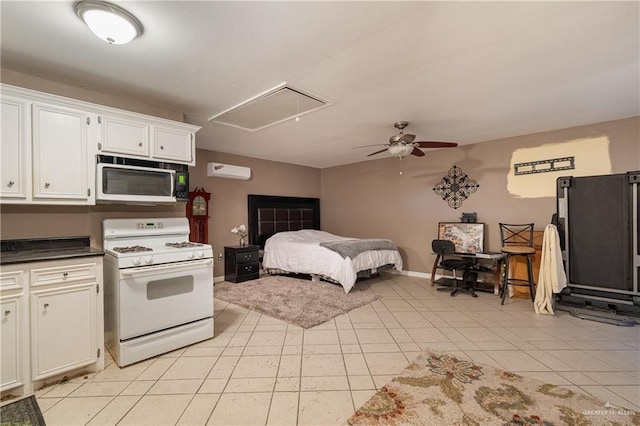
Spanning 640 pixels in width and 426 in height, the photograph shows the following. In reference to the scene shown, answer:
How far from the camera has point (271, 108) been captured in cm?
321

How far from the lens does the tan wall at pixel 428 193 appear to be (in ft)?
12.7

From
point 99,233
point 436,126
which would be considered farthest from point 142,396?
point 436,126

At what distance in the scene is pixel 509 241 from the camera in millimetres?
4449

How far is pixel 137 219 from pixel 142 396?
1.68 m

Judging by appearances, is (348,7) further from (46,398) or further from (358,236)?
(358,236)

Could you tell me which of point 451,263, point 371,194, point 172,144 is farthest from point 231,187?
point 451,263

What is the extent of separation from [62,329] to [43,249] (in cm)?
80

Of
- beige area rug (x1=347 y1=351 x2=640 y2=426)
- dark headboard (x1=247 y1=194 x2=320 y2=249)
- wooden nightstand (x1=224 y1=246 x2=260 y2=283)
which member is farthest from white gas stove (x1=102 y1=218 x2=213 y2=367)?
dark headboard (x1=247 y1=194 x2=320 y2=249)

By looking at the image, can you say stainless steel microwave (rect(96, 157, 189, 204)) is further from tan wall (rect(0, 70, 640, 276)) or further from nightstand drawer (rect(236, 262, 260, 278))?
nightstand drawer (rect(236, 262, 260, 278))

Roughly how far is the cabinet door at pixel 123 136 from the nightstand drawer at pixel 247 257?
269cm

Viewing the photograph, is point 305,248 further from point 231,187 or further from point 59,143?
point 59,143

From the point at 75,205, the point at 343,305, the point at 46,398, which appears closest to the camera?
the point at 46,398

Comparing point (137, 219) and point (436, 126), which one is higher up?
point (436, 126)

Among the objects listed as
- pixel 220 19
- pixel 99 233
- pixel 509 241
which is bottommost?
pixel 509 241
